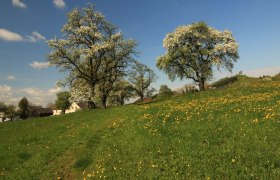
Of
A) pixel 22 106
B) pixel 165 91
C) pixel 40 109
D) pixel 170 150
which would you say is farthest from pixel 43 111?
pixel 170 150

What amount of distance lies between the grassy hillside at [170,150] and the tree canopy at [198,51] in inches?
1573

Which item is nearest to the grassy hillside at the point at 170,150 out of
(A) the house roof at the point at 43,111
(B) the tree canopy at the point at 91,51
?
(B) the tree canopy at the point at 91,51

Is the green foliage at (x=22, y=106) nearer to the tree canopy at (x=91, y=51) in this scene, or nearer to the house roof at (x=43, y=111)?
the house roof at (x=43, y=111)

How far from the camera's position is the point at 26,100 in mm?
150500

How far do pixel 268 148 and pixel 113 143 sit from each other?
844cm

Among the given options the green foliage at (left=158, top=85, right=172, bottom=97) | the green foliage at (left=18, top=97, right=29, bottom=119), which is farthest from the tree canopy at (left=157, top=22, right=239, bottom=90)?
the green foliage at (left=18, top=97, right=29, bottom=119)

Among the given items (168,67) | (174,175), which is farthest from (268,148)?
(168,67)

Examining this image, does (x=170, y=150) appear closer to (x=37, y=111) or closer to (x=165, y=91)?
(x=165, y=91)

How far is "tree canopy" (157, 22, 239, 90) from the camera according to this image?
6000 cm

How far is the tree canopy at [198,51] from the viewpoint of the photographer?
60.0 meters

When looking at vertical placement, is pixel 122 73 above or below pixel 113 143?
above

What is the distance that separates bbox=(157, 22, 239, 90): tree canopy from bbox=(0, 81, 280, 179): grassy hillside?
3995 cm

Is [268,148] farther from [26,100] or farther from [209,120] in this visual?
[26,100]

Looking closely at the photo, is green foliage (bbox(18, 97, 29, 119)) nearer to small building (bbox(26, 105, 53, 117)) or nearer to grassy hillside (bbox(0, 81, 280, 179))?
small building (bbox(26, 105, 53, 117))
